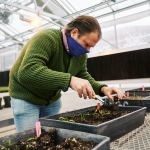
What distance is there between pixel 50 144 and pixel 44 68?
0.32 meters

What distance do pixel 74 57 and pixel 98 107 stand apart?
0.35 m

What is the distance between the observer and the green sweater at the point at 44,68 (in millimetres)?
864

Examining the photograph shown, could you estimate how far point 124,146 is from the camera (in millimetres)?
744

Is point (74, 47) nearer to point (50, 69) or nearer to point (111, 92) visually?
point (50, 69)

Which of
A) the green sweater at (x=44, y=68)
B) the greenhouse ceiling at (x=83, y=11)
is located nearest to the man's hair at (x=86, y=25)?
the green sweater at (x=44, y=68)

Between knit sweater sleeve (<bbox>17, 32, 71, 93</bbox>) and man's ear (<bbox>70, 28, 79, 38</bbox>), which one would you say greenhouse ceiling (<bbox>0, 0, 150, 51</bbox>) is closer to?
man's ear (<bbox>70, 28, 79, 38</bbox>)

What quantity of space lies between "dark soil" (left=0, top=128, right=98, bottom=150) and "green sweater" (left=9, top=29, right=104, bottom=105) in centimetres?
21

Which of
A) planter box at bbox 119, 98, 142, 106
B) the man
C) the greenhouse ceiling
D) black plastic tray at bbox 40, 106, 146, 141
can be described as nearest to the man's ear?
the man

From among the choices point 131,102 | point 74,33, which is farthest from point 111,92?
point 74,33

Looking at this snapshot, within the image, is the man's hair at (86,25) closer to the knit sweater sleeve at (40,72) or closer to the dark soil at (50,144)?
the knit sweater sleeve at (40,72)

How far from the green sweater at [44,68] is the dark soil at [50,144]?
0.21m

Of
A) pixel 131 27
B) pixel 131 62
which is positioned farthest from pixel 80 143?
pixel 131 27

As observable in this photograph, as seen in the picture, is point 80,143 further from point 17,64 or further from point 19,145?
point 17,64

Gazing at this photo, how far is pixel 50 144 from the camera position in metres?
0.73
